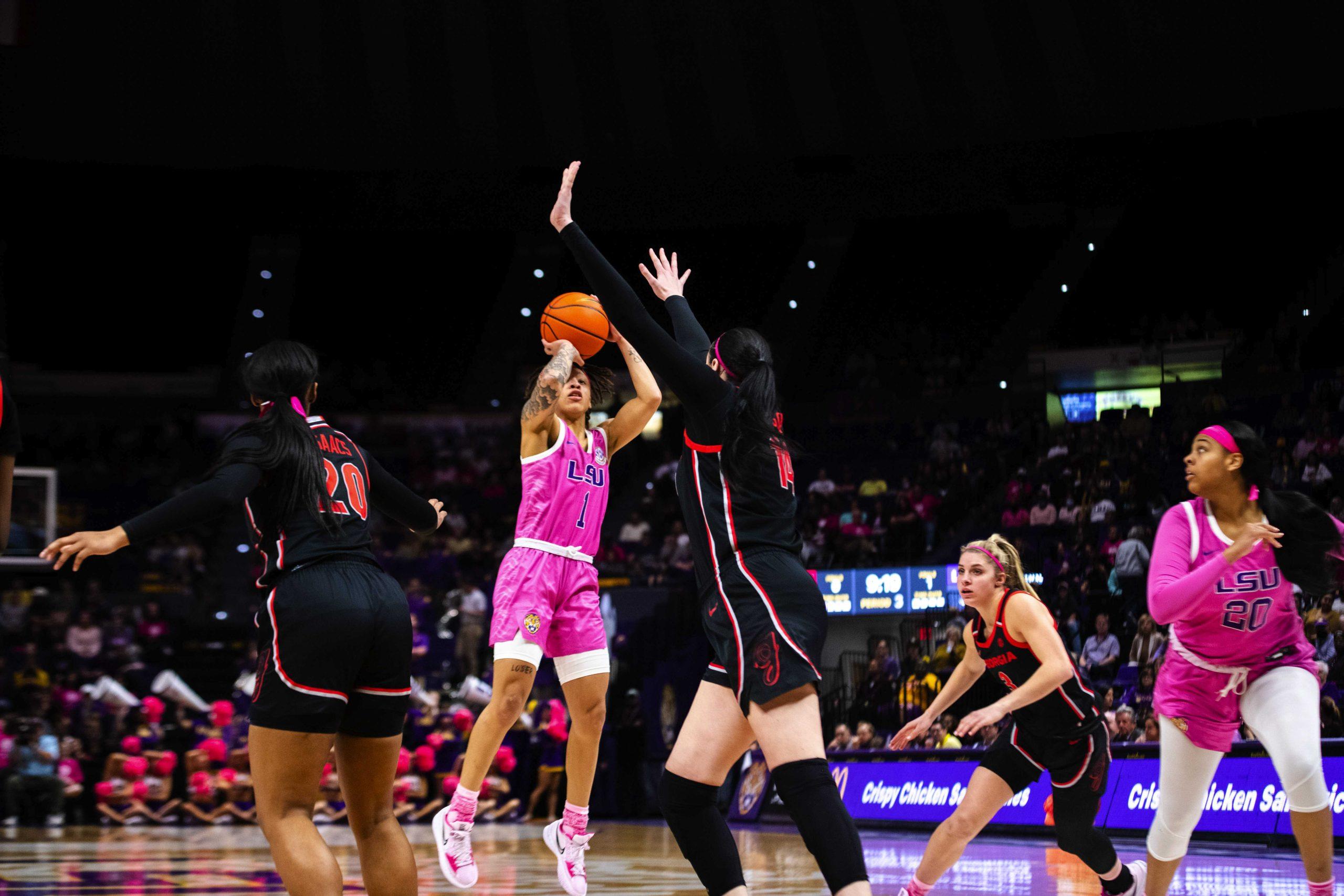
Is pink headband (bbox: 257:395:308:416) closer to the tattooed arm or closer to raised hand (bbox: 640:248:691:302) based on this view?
raised hand (bbox: 640:248:691:302)

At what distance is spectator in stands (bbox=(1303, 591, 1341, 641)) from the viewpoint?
12430 millimetres

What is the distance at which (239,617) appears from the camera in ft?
69.9

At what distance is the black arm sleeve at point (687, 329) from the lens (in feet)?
14.4

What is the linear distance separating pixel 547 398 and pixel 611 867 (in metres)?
4.67

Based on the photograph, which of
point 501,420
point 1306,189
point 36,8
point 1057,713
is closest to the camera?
point 1057,713

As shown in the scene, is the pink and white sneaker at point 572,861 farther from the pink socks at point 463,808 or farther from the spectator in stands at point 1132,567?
the spectator in stands at point 1132,567

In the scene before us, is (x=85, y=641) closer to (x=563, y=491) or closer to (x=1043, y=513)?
(x=1043, y=513)

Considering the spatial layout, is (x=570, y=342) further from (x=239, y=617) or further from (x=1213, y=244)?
(x=1213, y=244)

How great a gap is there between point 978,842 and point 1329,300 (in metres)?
13.5

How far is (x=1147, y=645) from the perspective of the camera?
13180mm

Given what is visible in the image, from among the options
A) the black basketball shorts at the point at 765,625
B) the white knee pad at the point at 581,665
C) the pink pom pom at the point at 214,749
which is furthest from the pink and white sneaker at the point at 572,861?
the pink pom pom at the point at 214,749

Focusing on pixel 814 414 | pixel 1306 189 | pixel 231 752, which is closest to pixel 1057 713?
pixel 231 752

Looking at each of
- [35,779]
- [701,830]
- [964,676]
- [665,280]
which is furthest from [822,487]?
[701,830]

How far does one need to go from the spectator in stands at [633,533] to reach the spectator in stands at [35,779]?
30.8 feet
